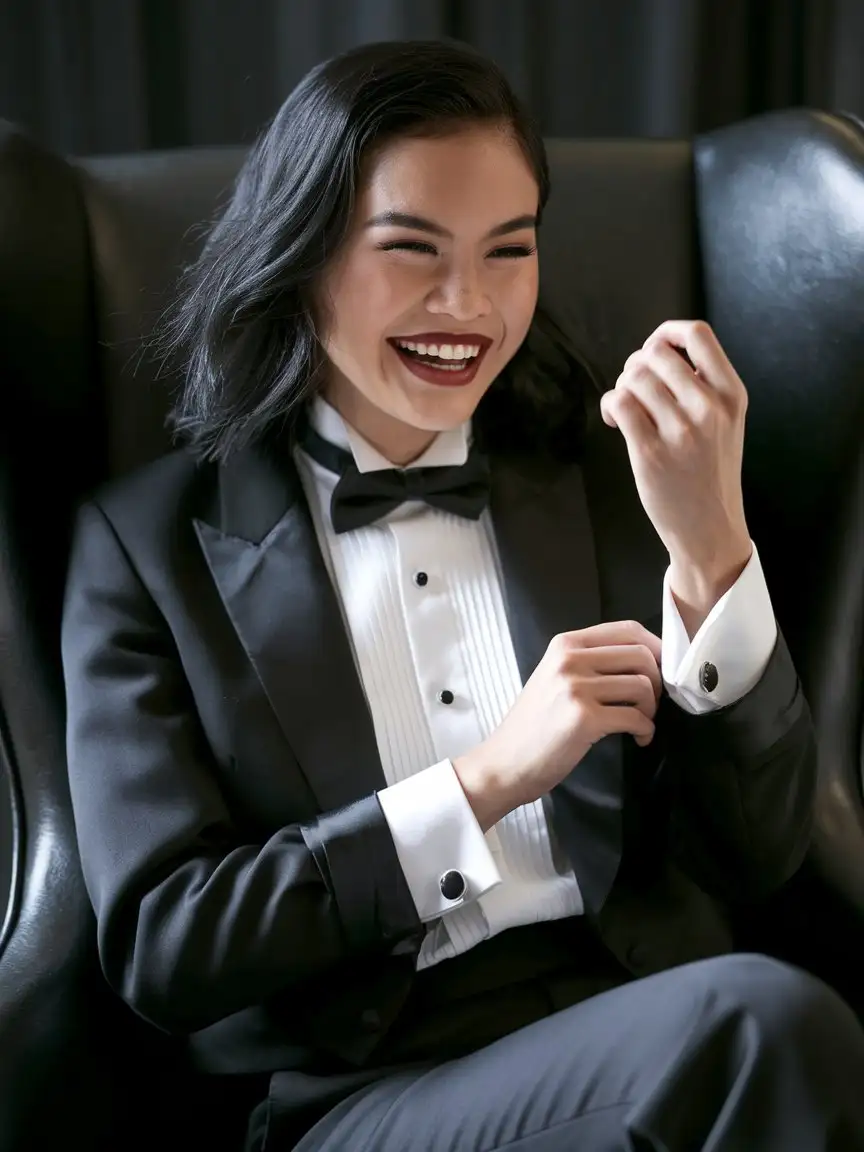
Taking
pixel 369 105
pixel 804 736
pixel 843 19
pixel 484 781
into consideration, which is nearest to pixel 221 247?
pixel 369 105

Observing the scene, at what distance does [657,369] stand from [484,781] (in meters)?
0.33

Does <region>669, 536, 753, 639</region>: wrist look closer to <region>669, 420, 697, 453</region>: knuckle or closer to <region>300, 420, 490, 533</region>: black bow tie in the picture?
<region>669, 420, 697, 453</region>: knuckle

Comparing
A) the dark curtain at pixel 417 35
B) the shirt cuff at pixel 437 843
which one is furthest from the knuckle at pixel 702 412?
the dark curtain at pixel 417 35

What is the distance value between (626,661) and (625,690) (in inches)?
0.9

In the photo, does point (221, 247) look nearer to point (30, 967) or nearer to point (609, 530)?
point (609, 530)

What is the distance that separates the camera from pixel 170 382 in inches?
50.8

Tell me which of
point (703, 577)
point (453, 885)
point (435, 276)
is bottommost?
point (453, 885)

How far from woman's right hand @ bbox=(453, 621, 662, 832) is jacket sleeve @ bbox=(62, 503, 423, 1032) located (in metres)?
0.09

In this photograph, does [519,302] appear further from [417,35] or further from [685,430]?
[417,35]

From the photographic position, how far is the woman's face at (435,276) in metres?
1.05

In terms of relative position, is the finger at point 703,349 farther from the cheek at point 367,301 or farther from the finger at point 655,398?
the cheek at point 367,301

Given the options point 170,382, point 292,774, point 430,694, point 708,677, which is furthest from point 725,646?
point 170,382

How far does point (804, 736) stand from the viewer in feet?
3.43

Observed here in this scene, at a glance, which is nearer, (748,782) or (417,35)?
(748,782)
